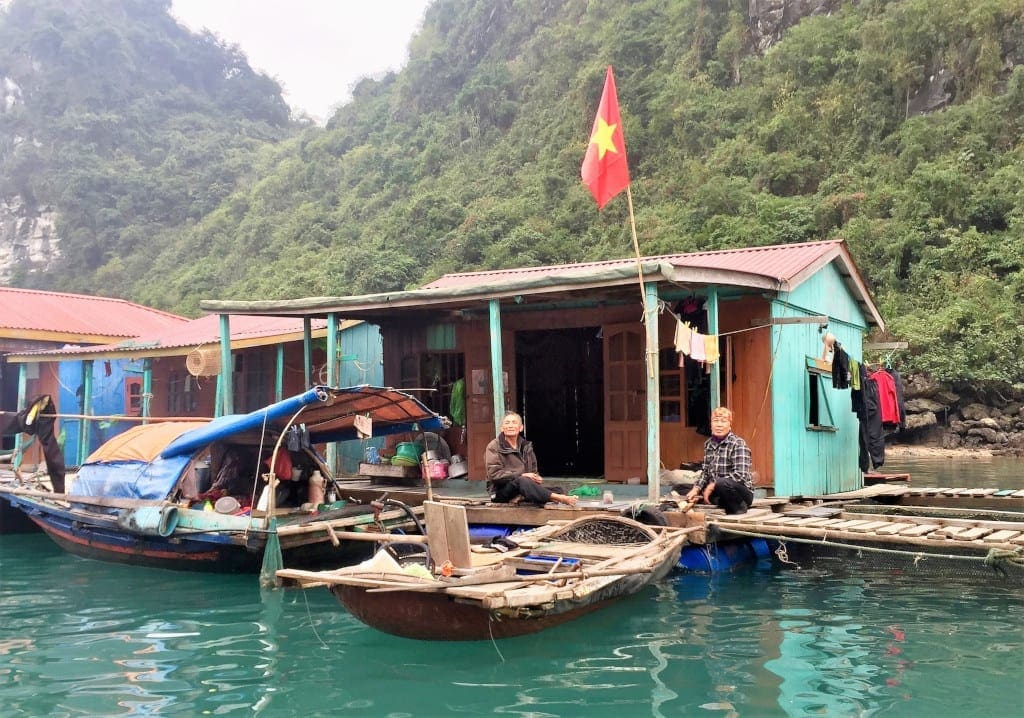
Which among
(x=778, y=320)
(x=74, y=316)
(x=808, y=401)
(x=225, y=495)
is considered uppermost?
(x=74, y=316)

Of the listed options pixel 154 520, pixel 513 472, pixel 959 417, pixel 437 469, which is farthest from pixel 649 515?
pixel 959 417

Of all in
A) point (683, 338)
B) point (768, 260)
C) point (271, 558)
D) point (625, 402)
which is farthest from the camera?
point (768, 260)

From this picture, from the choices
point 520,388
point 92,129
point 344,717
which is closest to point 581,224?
point 520,388

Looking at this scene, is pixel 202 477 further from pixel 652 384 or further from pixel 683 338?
pixel 683 338

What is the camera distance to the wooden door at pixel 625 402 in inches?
431

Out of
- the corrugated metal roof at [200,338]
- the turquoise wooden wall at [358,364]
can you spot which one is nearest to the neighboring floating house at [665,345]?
the turquoise wooden wall at [358,364]

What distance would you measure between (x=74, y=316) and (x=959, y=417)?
2282cm

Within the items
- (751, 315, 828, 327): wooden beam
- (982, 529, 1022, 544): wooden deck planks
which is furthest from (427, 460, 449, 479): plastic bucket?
(982, 529, 1022, 544): wooden deck planks

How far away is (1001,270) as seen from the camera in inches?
980

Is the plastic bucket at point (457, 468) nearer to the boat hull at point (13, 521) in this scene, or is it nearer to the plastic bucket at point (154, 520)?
the plastic bucket at point (154, 520)

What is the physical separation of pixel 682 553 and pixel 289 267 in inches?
1300

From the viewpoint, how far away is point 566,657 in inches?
236

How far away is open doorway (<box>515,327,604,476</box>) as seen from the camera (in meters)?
13.9

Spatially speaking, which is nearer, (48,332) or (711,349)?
(711,349)
